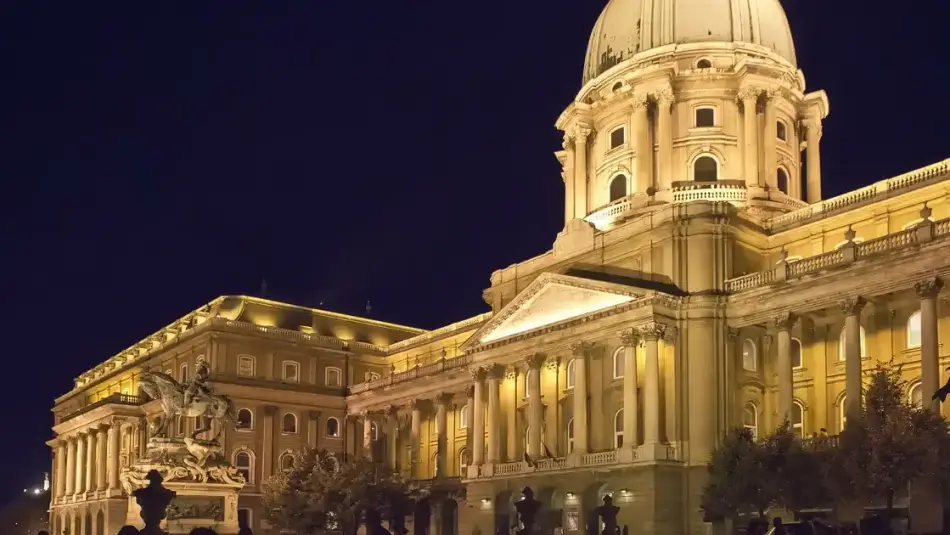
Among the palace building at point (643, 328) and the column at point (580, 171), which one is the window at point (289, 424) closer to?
the palace building at point (643, 328)

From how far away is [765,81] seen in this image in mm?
70000

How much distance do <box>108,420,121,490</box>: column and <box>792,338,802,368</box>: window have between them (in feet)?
193

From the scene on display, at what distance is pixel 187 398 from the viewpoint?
1706 inches

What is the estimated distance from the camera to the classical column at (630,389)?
5606cm

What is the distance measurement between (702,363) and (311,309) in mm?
46950

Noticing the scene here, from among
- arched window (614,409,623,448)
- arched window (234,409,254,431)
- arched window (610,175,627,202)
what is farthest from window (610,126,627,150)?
arched window (234,409,254,431)

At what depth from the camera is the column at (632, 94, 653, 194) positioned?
69125 mm

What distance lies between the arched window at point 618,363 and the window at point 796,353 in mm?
9045

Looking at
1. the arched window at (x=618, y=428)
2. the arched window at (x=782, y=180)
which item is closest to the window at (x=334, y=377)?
the arched window at (x=618, y=428)

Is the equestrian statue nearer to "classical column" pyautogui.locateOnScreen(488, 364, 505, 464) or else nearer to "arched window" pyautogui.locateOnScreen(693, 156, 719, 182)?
"classical column" pyautogui.locateOnScreen(488, 364, 505, 464)

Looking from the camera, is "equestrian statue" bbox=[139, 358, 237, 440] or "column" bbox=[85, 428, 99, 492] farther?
"column" bbox=[85, 428, 99, 492]

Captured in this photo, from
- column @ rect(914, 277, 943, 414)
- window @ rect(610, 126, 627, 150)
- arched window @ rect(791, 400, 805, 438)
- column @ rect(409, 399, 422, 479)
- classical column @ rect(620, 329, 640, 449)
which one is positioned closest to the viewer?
column @ rect(914, 277, 943, 414)

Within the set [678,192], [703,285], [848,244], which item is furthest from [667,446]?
[678,192]

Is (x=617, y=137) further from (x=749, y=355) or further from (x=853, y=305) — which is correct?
(x=853, y=305)
